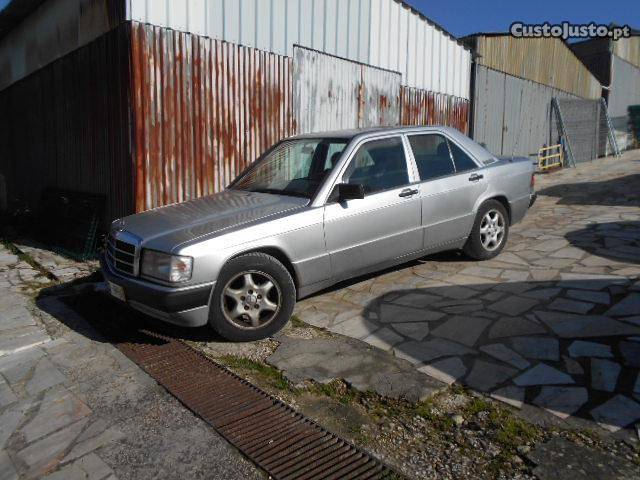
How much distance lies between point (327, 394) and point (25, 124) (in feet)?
34.1

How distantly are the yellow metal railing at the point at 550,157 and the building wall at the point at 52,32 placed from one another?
589 inches

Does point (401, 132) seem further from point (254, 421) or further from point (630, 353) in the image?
point (254, 421)

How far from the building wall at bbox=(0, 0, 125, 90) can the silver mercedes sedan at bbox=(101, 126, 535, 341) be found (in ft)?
10.8

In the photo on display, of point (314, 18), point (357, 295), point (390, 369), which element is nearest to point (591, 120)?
point (314, 18)

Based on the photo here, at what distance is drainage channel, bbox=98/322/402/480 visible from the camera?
2715 millimetres

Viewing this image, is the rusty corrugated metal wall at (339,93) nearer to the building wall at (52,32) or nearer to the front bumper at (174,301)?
the building wall at (52,32)

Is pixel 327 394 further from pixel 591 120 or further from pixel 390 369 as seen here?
pixel 591 120

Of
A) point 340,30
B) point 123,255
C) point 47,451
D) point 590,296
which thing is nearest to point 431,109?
point 340,30

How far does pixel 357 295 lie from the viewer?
533 cm

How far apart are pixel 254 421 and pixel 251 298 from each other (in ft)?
3.96

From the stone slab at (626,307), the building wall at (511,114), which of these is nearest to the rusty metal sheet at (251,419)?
the stone slab at (626,307)

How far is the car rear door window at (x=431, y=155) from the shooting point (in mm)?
5500

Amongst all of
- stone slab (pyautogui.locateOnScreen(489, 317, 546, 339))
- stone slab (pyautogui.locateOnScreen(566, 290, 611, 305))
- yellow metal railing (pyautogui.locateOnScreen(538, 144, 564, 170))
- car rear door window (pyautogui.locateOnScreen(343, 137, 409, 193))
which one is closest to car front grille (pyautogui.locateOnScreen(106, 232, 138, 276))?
car rear door window (pyautogui.locateOnScreen(343, 137, 409, 193))

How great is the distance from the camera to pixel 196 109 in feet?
23.5
